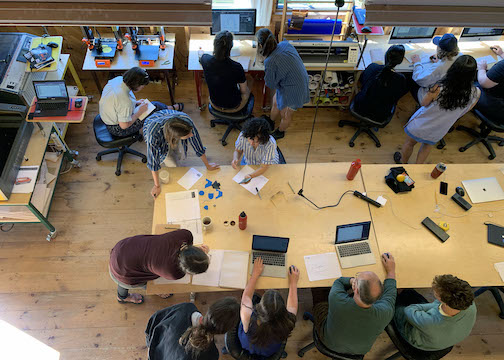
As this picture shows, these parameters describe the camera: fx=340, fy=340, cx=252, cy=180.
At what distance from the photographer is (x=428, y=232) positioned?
8.98ft

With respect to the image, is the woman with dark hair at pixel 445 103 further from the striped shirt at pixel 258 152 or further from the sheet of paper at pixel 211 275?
the sheet of paper at pixel 211 275

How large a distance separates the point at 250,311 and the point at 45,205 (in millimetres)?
2367

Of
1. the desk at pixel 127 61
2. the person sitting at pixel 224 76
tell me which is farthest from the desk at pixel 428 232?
the desk at pixel 127 61

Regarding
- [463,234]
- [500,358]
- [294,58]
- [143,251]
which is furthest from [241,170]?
[500,358]

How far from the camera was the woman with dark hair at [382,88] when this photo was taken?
3408mm

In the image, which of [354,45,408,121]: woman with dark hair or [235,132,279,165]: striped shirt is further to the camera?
[354,45,408,121]: woman with dark hair

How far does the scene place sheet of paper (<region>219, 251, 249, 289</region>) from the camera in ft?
8.04

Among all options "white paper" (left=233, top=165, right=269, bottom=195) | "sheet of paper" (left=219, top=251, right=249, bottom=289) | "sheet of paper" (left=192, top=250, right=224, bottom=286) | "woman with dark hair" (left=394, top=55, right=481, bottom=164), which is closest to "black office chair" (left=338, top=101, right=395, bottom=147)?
"woman with dark hair" (left=394, top=55, right=481, bottom=164)

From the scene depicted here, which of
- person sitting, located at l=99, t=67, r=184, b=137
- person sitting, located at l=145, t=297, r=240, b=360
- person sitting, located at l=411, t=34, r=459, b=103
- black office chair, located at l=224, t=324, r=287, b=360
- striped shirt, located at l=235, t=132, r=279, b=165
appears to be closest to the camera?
person sitting, located at l=145, t=297, r=240, b=360

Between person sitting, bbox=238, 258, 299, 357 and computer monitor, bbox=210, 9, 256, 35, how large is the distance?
10.2 feet

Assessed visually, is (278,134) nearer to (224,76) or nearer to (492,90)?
(224,76)

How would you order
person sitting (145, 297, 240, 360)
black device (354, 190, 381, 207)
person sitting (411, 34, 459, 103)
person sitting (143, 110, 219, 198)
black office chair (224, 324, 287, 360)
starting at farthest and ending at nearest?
person sitting (411, 34, 459, 103) → black device (354, 190, 381, 207) → person sitting (143, 110, 219, 198) → black office chair (224, 324, 287, 360) → person sitting (145, 297, 240, 360)

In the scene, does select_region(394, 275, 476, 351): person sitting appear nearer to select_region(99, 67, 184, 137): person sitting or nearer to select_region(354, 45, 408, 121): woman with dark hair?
select_region(354, 45, 408, 121): woman with dark hair

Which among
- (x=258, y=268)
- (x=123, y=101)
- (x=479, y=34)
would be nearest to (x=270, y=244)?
(x=258, y=268)
